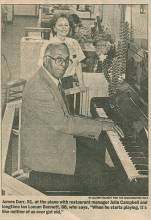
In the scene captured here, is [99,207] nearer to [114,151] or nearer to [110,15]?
A: [114,151]

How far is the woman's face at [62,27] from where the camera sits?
131 centimetres

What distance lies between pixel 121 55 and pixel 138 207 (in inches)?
11.9

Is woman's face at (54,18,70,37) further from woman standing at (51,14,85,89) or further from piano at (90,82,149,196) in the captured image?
piano at (90,82,149,196)

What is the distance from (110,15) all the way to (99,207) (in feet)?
1.24

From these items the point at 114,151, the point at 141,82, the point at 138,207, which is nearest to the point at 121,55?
the point at 141,82

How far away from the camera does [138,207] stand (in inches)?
51.1

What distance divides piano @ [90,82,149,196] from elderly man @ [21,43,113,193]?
23 millimetres

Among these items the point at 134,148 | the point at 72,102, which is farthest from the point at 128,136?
the point at 72,102

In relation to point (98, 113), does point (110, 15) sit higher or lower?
higher

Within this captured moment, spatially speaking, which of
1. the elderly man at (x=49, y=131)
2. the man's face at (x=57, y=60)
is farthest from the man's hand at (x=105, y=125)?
the man's face at (x=57, y=60)

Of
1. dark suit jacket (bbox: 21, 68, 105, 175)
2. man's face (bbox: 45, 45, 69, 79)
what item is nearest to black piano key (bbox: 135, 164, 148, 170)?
dark suit jacket (bbox: 21, 68, 105, 175)

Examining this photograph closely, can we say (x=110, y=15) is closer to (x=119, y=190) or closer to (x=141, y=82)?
(x=141, y=82)

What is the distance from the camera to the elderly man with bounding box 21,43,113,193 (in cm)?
130

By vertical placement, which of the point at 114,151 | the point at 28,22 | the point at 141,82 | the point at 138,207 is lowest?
the point at 138,207
